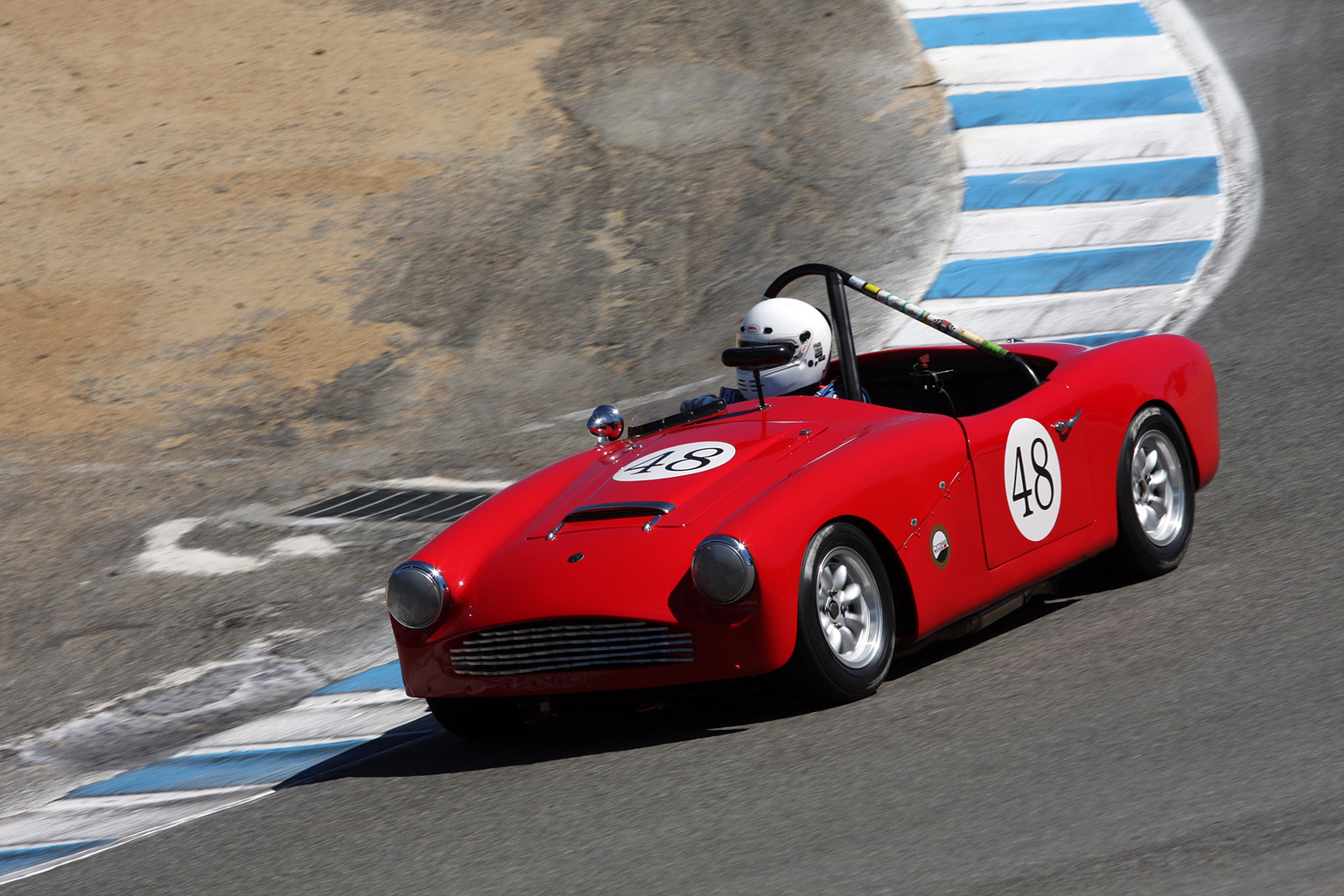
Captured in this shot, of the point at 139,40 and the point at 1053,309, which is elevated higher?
the point at 139,40

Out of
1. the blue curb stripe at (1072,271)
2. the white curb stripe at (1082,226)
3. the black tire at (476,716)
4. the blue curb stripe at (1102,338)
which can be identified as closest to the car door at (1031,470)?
the black tire at (476,716)

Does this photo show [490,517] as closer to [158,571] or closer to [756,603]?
[756,603]

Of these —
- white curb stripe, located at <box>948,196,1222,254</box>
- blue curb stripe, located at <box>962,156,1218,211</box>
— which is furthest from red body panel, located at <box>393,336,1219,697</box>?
blue curb stripe, located at <box>962,156,1218,211</box>

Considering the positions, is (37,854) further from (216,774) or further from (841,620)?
(841,620)

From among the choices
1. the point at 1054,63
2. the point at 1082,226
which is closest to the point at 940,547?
the point at 1082,226

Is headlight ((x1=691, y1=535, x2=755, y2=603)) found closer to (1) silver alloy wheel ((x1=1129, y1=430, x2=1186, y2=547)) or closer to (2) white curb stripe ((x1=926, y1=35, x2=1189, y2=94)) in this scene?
(1) silver alloy wheel ((x1=1129, y1=430, x2=1186, y2=547))

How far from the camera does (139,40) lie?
52.3ft

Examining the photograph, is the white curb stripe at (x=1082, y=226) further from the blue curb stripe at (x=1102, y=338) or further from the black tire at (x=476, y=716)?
the black tire at (x=476, y=716)

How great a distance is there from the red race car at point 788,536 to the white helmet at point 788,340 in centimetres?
4

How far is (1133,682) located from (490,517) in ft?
6.81

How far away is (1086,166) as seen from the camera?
38.4ft

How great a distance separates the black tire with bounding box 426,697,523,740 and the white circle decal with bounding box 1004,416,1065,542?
5.73 ft

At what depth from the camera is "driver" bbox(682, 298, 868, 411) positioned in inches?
222

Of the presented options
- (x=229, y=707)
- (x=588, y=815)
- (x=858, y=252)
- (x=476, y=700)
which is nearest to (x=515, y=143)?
(x=858, y=252)
